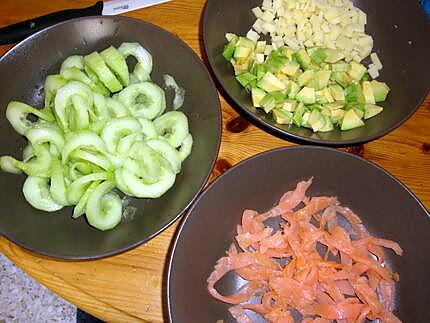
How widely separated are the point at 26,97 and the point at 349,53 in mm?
1025

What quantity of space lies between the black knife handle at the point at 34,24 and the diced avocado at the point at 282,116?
0.66m

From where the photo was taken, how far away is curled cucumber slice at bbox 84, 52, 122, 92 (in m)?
1.28

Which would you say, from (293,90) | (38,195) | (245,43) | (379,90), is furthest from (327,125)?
(38,195)

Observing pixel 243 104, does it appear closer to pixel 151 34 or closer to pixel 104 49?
pixel 151 34

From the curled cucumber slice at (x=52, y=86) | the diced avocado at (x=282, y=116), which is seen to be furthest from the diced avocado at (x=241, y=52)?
the curled cucumber slice at (x=52, y=86)

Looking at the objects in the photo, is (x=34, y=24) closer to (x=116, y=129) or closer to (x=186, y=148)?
(x=116, y=129)

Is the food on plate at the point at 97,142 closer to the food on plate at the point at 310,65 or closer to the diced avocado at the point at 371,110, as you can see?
the food on plate at the point at 310,65

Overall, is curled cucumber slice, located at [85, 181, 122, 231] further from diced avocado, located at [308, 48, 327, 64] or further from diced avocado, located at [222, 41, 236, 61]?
diced avocado, located at [308, 48, 327, 64]

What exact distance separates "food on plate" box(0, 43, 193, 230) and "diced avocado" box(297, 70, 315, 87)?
39cm

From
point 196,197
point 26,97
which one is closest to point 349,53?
point 196,197

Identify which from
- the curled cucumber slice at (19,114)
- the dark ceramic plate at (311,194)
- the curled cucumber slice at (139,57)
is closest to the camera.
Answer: the dark ceramic plate at (311,194)

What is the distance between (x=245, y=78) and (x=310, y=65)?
0.23 m

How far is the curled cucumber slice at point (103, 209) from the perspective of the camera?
3.76 ft

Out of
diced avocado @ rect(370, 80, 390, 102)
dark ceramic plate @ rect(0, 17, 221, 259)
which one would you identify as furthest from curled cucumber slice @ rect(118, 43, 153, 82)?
diced avocado @ rect(370, 80, 390, 102)
